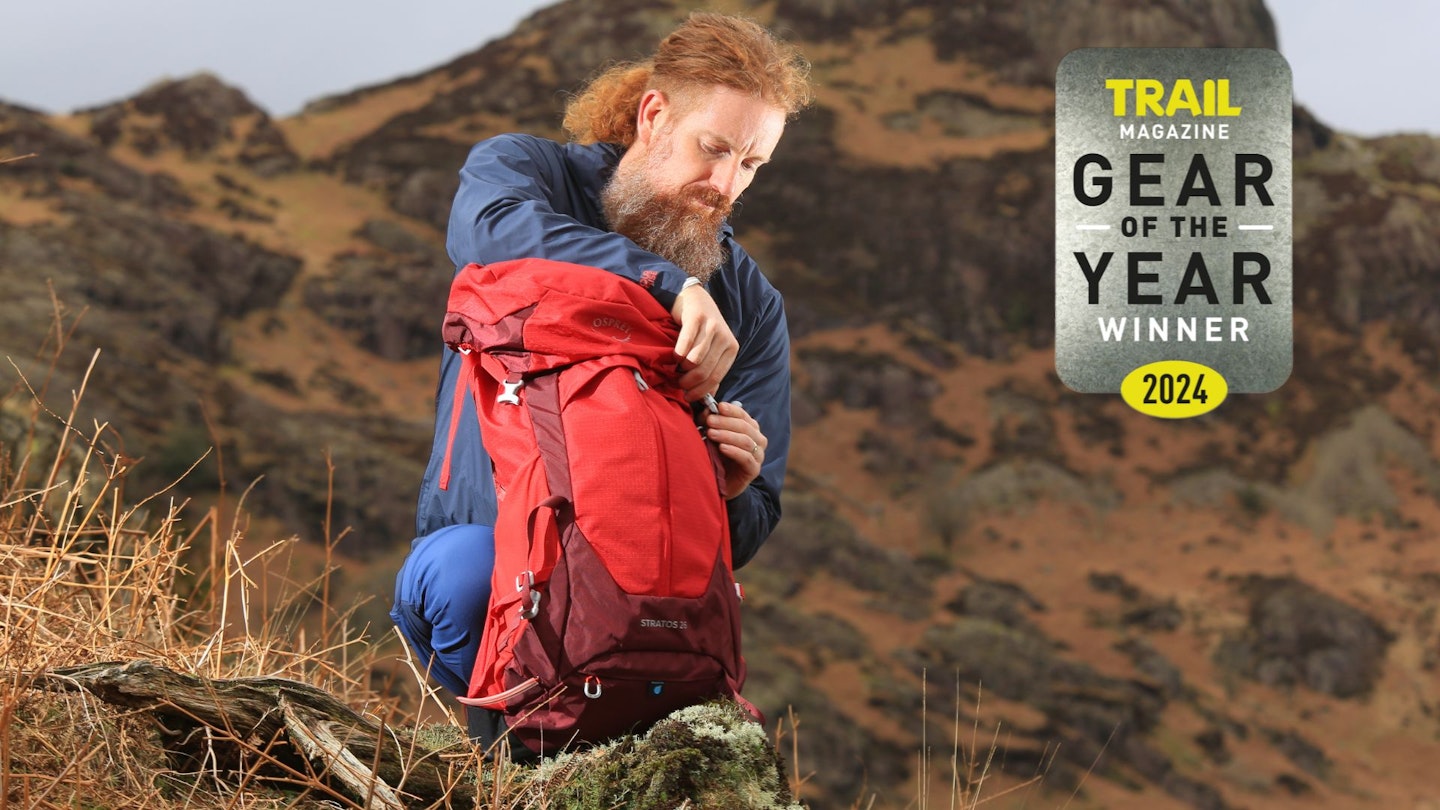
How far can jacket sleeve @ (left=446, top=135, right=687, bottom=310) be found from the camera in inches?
86.9

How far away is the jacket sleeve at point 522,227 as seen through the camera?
2207 mm

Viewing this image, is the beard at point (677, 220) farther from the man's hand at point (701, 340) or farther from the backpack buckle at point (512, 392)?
the backpack buckle at point (512, 392)

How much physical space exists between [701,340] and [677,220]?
0.42 metres

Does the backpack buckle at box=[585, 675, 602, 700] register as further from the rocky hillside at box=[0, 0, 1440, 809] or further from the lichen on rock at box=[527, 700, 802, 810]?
the rocky hillside at box=[0, 0, 1440, 809]

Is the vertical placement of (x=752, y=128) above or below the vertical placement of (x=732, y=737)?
above

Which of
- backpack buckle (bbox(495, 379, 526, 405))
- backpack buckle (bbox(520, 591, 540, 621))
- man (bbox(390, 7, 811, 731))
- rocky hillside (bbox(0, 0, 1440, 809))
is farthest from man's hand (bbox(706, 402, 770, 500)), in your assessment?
rocky hillside (bbox(0, 0, 1440, 809))

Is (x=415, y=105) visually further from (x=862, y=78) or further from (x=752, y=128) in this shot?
(x=752, y=128)

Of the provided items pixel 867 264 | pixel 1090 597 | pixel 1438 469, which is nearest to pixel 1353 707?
pixel 1090 597

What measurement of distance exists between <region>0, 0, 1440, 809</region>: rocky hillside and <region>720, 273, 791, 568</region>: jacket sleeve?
14.5 metres

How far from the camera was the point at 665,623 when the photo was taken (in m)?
2.02

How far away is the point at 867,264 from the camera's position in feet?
147

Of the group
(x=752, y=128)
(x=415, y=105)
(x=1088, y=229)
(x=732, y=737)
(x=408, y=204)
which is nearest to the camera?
(x=732, y=737)

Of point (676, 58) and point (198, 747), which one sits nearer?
point (198, 747)

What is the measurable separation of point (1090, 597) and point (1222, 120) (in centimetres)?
2251
